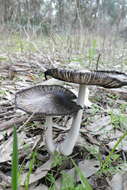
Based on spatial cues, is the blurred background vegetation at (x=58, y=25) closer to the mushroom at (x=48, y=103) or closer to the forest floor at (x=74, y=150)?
the forest floor at (x=74, y=150)

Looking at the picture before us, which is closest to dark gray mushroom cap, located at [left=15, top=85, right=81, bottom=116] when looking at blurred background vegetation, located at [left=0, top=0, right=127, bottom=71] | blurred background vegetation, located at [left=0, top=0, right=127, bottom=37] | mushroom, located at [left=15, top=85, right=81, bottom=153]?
mushroom, located at [left=15, top=85, right=81, bottom=153]

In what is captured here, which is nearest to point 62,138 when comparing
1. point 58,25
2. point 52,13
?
point 52,13

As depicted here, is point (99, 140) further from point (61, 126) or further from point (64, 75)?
point (64, 75)

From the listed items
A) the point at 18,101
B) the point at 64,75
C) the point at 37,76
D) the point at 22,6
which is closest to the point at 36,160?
the point at 18,101

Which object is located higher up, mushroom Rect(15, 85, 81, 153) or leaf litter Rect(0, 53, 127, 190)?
mushroom Rect(15, 85, 81, 153)

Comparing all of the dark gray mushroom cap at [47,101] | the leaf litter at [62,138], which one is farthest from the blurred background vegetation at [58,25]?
the dark gray mushroom cap at [47,101]

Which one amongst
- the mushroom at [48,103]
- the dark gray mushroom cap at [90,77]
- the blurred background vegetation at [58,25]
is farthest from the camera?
the blurred background vegetation at [58,25]

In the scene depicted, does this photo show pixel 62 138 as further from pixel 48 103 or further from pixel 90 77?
pixel 90 77

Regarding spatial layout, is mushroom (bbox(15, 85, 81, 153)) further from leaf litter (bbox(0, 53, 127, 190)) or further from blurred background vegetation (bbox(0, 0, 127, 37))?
blurred background vegetation (bbox(0, 0, 127, 37))

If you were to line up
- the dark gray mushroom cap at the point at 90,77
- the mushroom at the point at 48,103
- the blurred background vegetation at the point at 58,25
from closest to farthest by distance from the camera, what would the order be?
the dark gray mushroom cap at the point at 90,77
the mushroom at the point at 48,103
the blurred background vegetation at the point at 58,25
